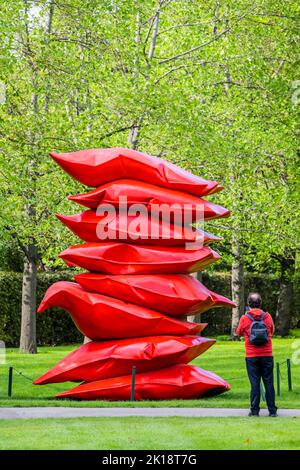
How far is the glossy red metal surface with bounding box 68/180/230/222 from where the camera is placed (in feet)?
48.2

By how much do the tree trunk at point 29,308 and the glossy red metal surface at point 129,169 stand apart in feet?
34.2

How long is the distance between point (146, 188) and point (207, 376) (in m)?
3.31

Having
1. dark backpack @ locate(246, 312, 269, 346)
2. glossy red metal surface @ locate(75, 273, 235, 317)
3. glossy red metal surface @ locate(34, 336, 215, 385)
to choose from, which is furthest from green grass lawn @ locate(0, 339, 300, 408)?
dark backpack @ locate(246, 312, 269, 346)

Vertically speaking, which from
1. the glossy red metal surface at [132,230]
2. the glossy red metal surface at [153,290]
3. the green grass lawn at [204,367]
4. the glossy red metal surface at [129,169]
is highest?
the glossy red metal surface at [129,169]

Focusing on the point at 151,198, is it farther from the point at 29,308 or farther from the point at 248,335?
the point at 29,308

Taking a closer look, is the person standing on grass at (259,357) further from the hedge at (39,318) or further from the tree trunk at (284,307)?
the tree trunk at (284,307)

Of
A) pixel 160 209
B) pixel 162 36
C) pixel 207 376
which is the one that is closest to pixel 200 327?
pixel 207 376

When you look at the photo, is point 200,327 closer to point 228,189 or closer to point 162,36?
point 228,189

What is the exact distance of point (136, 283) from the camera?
1452 cm

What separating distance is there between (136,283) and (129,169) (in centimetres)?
197

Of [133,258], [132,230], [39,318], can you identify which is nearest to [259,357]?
[133,258]

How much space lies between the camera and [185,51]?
24.7m

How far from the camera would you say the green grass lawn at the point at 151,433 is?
923 cm

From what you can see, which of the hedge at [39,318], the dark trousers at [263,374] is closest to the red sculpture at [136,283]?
the dark trousers at [263,374]
